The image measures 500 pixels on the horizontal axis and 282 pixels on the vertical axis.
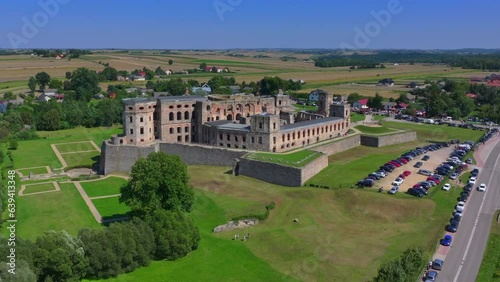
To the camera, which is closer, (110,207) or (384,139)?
(110,207)

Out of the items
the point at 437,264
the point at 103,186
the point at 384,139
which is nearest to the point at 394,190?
the point at 437,264

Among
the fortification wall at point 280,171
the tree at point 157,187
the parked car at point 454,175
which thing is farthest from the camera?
the parked car at point 454,175

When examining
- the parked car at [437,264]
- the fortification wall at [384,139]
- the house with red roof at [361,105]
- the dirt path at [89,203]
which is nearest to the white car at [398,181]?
the parked car at [437,264]

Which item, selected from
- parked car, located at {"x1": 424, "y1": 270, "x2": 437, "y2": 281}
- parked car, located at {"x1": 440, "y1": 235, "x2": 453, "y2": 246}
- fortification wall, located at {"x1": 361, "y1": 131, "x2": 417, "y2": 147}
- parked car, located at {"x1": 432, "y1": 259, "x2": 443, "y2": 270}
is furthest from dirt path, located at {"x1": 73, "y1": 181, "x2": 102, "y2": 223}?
fortification wall, located at {"x1": 361, "y1": 131, "x2": 417, "y2": 147}

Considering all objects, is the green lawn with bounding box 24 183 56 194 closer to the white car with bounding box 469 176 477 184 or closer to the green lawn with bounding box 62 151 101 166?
the green lawn with bounding box 62 151 101 166

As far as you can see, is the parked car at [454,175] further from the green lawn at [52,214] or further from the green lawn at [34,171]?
the green lawn at [34,171]

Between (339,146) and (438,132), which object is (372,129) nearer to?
(339,146)

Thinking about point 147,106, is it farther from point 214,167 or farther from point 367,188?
point 367,188
